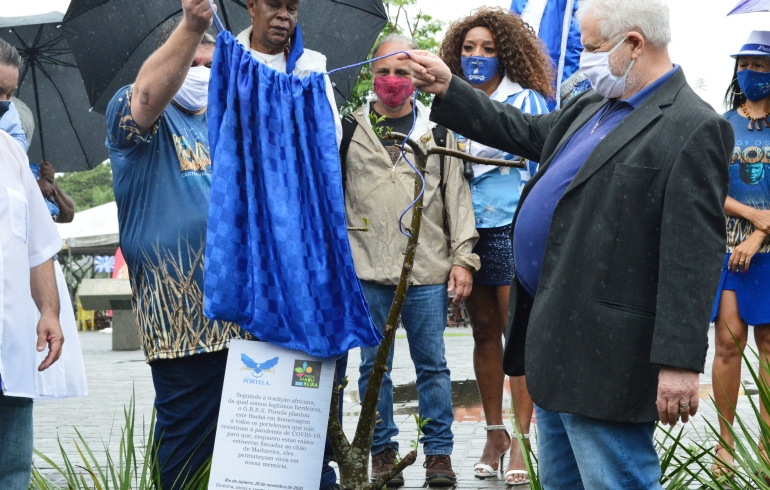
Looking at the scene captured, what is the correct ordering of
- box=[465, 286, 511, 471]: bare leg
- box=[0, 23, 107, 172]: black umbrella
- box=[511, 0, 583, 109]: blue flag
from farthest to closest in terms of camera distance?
box=[0, 23, 107, 172]: black umbrella → box=[511, 0, 583, 109]: blue flag → box=[465, 286, 511, 471]: bare leg

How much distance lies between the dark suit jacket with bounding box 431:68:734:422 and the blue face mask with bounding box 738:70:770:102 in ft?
8.51

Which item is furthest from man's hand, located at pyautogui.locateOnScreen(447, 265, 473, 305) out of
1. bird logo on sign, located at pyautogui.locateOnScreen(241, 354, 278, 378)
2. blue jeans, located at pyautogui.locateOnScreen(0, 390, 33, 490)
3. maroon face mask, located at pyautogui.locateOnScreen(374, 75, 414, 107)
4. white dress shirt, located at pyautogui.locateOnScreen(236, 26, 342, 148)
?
blue jeans, located at pyautogui.locateOnScreen(0, 390, 33, 490)

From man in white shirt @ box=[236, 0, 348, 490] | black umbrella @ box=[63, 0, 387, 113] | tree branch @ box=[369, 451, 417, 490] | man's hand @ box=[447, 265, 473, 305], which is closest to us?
tree branch @ box=[369, 451, 417, 490]

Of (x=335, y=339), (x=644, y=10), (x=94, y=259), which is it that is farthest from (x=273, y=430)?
(x=94, y=259)

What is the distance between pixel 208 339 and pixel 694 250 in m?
1.86

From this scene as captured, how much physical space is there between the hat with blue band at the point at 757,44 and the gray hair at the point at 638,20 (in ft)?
8.34

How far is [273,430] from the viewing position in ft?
10.4

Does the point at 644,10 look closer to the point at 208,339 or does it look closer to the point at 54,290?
the point at 208,339

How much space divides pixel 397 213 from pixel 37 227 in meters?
1.96

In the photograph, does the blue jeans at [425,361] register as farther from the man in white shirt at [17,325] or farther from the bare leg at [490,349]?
the man in white shirt at [17,325]

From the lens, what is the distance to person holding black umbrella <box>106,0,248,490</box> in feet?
12.1

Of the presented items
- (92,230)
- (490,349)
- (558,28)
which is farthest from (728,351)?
(92,230)

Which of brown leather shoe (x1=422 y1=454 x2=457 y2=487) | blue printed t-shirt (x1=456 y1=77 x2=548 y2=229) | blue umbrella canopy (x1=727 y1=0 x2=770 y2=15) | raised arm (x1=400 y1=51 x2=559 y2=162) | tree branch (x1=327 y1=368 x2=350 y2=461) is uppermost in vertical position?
blue umbrella canopy (x1=727 y1=0 x2=770 y2=15)

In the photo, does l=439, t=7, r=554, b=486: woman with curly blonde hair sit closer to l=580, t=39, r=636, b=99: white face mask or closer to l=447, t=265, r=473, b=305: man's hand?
l=447, t=265, r=473, b=305: man's hand
